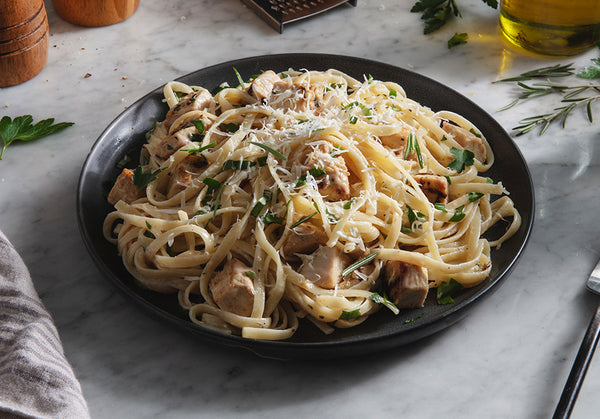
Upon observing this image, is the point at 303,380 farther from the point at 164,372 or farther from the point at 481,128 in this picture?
the point at 481,128

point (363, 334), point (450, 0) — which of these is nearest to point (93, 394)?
point (363, 334)

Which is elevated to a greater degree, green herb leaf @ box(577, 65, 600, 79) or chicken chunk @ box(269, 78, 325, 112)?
chicken chunk @ box(269, 78, 325, 112)

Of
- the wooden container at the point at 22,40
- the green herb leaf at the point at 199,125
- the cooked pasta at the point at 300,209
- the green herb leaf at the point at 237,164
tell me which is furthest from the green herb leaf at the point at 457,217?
the wooden container at the point at 22,40

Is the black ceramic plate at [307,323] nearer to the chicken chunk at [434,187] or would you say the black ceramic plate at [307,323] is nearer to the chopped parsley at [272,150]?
the chicken chunk at [434,187]

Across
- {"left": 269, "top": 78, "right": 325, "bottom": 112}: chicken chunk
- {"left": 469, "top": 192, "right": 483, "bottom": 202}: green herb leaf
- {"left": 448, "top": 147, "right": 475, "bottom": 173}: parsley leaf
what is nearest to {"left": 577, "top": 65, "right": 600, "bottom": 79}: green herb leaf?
{"left": 448, "top": 147, "right": 475, "bottom": 173}: parsley leaf

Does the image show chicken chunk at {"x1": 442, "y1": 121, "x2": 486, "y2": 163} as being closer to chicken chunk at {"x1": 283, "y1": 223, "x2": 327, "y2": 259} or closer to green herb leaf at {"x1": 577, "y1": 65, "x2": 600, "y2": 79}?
chicken chunk at {"x1": 283, "y1": 223, "x2": 327, "y2": 259}

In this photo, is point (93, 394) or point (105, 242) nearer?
point (93, 394)
